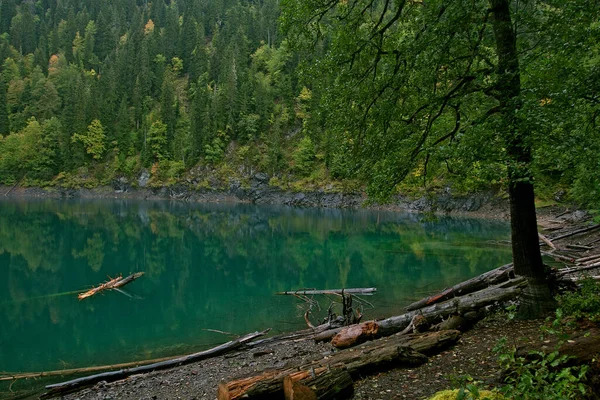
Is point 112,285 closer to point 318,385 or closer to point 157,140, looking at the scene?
point 318,385

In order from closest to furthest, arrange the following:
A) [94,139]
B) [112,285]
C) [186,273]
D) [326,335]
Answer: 1. [326,335]
2. [112,285]
3. [186,273]
4. [94,139]

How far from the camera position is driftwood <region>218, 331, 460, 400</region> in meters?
5.88

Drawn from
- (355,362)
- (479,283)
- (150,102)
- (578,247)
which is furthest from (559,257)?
(150,102)

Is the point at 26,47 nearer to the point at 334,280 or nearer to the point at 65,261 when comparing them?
the point at 65,261

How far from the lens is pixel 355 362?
714 cm

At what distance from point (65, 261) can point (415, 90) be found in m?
29.1

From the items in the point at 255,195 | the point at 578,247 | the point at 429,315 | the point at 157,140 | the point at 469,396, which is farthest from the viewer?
the point at 157,140

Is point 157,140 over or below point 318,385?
over

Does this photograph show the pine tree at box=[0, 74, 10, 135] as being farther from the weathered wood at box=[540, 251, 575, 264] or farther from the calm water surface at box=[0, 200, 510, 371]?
the weathered wood at box=[540, 251, 575, 264]

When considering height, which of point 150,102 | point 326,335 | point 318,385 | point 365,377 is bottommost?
point 326,335

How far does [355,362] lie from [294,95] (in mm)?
91629

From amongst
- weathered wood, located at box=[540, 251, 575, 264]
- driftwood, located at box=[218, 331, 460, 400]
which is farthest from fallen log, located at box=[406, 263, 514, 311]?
weathered wood, located at box=[540, 251, 575, 264]

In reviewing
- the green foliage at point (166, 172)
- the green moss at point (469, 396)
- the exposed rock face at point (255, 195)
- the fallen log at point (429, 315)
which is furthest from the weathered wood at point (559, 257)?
Result: the green foliage at point (166, 172)

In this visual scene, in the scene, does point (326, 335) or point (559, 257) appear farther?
point (559, 257)
